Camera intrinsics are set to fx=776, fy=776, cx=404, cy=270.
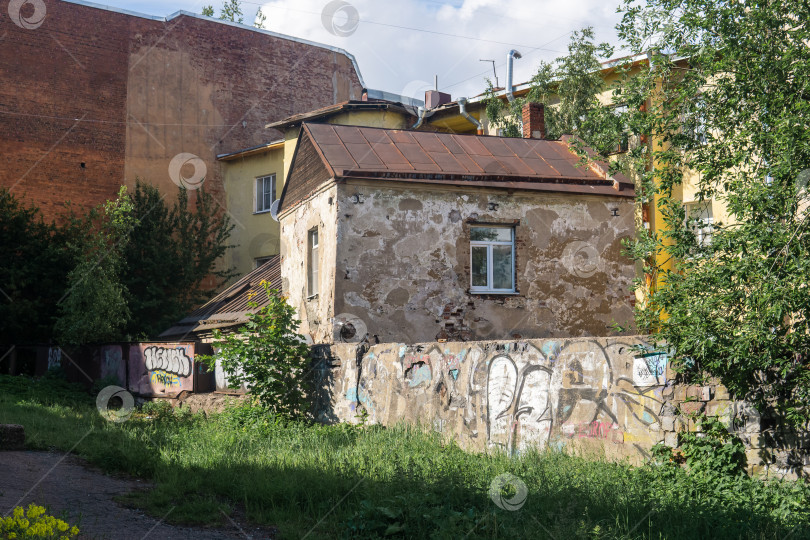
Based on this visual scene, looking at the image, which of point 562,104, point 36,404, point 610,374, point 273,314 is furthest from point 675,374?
point 562,104

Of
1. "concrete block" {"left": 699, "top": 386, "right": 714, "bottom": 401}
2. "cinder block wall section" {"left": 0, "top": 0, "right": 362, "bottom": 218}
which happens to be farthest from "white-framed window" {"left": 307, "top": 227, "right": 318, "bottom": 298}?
"cinder block wall section" {"left": 0, "top": 0, "right": 362, "bottom": 218}

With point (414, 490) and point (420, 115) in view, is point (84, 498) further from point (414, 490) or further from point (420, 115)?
point (420, 115)

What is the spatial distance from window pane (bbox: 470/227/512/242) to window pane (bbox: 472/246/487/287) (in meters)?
0.21

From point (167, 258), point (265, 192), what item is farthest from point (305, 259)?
point (265, 192)

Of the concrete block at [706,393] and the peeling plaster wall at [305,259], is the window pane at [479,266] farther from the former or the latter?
the concrete block at [706,393]

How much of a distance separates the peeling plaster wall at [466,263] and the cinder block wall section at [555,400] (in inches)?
110

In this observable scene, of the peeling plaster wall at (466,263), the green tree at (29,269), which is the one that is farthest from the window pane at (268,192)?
the peeling plaster wall at (466,263)

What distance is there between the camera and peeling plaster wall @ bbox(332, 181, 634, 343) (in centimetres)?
1505

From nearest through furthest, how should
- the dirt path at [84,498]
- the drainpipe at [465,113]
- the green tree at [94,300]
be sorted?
the dirt path at [84,498]
the green tree at [94,300]
the drainpipe at [465,113]

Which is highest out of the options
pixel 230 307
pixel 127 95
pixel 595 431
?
pixel 127 95

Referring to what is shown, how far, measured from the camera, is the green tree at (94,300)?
21.5 m

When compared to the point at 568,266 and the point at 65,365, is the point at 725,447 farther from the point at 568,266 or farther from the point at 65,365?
the point at 65,365

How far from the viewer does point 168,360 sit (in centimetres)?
1806

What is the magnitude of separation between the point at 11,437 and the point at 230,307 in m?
11.5
